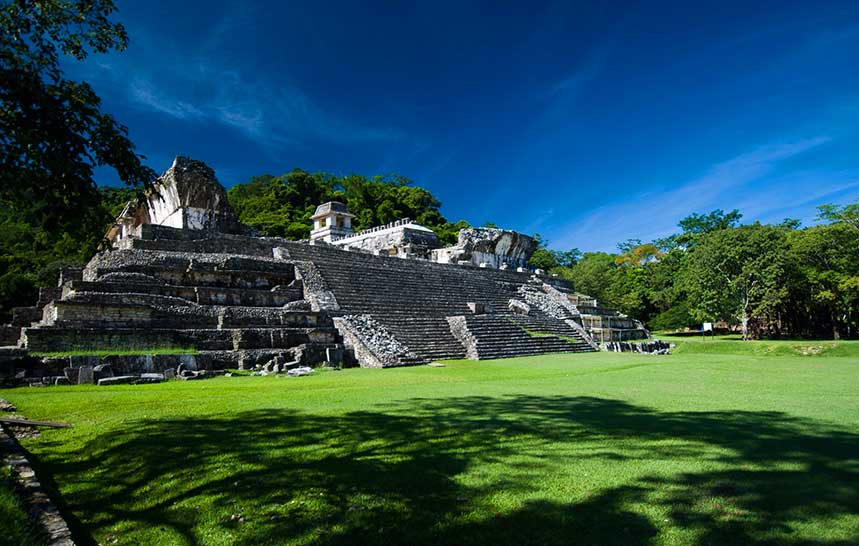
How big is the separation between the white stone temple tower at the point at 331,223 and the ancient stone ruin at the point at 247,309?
16.7 metres

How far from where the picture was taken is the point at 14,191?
4496mm

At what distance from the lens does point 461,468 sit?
13.3ft

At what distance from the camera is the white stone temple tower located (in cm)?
4172

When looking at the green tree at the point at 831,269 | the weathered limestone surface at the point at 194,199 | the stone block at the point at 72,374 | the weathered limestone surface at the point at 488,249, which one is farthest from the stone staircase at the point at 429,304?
the green tree at the point at 831,269

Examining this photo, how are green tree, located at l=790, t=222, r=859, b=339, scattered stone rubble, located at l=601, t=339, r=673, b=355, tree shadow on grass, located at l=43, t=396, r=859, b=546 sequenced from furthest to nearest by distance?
1. green tree, located at l=790, t=222, r=859, b=339
2. scattered stone rubble, located at l=601, t=339, r=673, b=355
3. tree shadow on grass, located at l=43, t=396, r=859, b=546

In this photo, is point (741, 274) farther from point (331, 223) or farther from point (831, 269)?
point (331, 223)

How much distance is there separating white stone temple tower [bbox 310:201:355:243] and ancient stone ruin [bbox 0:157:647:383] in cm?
1670

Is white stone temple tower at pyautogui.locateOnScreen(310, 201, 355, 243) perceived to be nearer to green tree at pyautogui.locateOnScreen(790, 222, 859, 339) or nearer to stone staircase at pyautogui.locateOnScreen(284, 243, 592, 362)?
stone staircase at pyautogui.locateOnScreen(284, 243, 592, 362)

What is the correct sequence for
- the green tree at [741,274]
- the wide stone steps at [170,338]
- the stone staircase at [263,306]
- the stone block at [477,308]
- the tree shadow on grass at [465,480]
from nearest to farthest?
the tree shadow on grass at [465,480] < the wide stone steps at [170,338] < the stone staircase at [263,306] < the stone block at [477,308] < the green tree at [741,274]

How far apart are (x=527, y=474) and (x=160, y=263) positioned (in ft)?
50.9

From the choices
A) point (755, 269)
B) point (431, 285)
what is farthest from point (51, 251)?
point (755, 269)

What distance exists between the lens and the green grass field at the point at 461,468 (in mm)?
3035

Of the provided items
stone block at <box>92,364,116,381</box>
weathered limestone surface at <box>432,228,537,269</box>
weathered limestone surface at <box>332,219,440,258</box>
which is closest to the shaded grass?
stone block at <box>92,364,116,381</box>

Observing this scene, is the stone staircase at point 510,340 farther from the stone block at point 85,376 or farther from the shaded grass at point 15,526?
the shaded grass at point 15,526
